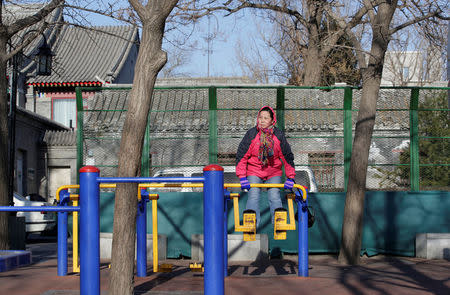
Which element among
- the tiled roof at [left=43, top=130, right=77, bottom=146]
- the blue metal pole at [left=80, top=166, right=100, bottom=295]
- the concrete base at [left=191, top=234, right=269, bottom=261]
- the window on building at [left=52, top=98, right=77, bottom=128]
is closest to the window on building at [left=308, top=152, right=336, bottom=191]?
the concrete base at [left=191, top=234, right=269, bottom=261]

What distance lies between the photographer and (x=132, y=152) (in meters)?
6.34

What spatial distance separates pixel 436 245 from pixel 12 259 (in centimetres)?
759

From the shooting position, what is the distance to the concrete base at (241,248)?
1118 cm

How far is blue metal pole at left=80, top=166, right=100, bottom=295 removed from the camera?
17.5 feet

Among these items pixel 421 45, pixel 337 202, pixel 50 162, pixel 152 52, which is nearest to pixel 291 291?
pixel 152 52

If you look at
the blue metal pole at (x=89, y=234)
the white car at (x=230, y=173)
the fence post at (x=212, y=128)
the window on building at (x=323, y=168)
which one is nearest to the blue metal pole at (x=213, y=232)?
the blue metal pole at (x=89, y=234)

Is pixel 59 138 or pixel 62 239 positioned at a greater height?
pixel 59 138

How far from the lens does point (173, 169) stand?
486 inches

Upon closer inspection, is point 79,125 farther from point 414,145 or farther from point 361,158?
point 414,145

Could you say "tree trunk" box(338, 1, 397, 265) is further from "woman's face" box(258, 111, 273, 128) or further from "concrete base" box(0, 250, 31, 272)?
"concrete base" box(0, 250, 31, 272)

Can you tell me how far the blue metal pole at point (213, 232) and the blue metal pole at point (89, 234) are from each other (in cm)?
97

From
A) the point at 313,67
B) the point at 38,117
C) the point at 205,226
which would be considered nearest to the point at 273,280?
the point at 205,226

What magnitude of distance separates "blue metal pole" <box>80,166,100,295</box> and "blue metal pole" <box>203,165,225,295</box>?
973mm

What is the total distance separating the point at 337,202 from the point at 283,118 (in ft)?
6.60
